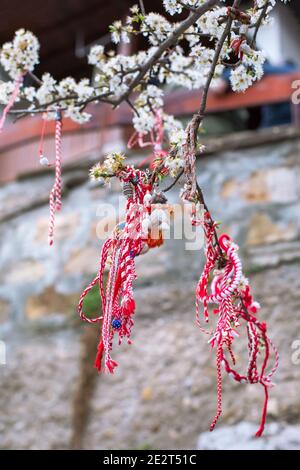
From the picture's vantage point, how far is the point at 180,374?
297cm

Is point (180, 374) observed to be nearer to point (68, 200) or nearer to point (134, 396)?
point (134, 396)

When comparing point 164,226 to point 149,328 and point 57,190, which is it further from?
point 149,328

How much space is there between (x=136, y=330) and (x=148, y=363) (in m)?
0.19

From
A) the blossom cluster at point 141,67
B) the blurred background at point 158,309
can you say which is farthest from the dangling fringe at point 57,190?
the blurred background at point 158,309

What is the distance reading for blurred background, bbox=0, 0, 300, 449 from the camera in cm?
285

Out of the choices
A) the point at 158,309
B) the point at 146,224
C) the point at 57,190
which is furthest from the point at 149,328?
the point at 146,224

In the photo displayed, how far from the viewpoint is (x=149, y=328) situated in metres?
3.17

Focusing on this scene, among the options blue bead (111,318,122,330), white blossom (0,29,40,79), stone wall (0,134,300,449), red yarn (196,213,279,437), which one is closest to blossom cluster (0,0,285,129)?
white blossom (0,29,40,79)

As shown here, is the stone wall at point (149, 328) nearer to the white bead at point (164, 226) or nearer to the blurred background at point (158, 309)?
the blurred background at point (158, 309)

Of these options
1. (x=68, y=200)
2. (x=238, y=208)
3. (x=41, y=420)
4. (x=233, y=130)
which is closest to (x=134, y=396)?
(x=41, y=420)

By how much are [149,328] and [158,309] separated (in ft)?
0.34

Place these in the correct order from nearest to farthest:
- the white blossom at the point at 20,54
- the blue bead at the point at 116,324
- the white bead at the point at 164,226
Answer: the white bead at the point at 164,226, the blue bead at the point at 116,324, the white blossom at the point at 20,54

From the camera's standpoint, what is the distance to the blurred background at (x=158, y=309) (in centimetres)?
285

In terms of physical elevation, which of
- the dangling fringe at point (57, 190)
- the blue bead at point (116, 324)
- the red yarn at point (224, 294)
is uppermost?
the dangling fringe at point (57, 190)
